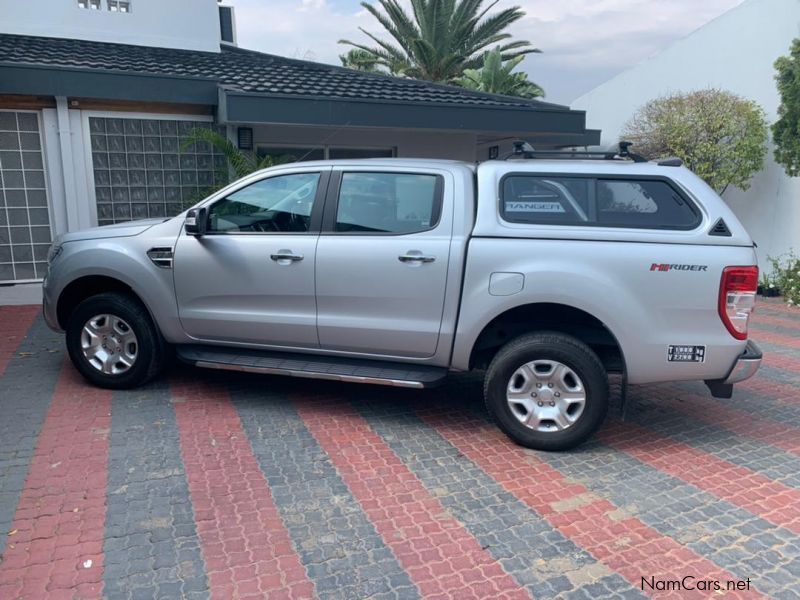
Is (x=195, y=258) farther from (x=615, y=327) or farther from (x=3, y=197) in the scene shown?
(x=3, y=197)

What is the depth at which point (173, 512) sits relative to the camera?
341 centimetres

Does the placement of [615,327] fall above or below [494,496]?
above

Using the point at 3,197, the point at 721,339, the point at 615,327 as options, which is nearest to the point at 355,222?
the point at 615,327

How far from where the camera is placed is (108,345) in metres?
5.19

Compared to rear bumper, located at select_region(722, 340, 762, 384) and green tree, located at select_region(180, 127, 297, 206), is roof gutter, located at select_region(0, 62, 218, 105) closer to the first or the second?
green tree, located at select_region(180, 127, 297, 206)

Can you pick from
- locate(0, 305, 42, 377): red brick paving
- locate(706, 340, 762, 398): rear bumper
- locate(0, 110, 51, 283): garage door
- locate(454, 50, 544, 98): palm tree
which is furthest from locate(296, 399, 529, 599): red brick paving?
locate(454, 50, 544, 98): palm tree

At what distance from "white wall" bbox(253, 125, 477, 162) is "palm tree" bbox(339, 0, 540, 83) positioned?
29.5ft

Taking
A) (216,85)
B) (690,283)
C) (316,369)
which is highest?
(216,85)

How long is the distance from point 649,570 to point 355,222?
9.52 feet

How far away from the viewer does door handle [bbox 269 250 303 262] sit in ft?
15.2

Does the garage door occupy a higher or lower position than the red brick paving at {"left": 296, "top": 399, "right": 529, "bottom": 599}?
higher

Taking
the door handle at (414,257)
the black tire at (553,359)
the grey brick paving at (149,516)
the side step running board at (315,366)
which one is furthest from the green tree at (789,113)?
the grey brick paving at (149,516)

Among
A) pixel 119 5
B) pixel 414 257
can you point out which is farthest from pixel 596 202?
pixel 119 5

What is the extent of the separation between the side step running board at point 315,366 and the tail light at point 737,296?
6.05 ft
